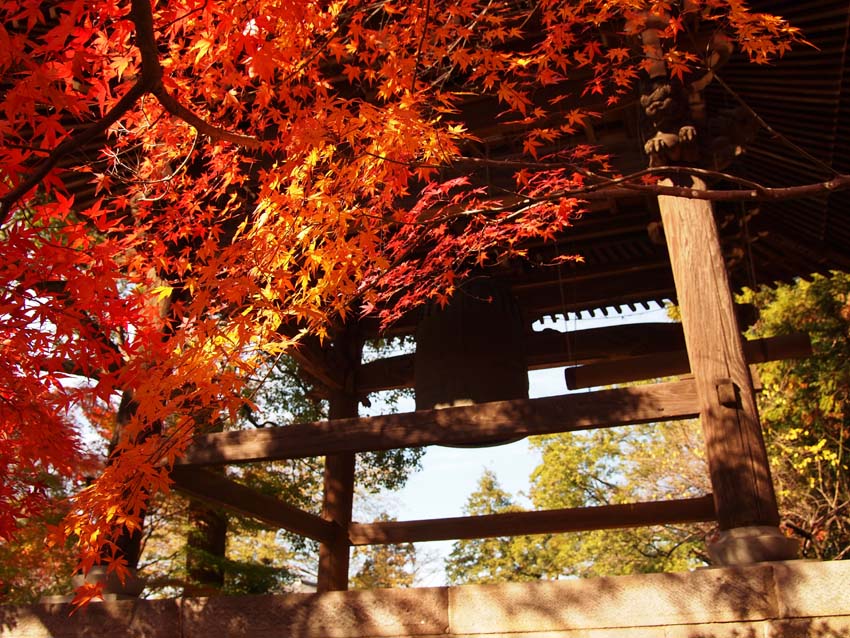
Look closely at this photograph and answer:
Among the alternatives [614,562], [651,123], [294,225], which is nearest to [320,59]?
[294,225]

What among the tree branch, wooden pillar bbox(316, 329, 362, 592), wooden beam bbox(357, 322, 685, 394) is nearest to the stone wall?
the tree branch

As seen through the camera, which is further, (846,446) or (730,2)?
(846,446)

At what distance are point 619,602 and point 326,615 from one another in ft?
4.98

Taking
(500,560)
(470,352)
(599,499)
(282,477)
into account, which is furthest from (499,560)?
(470,352)

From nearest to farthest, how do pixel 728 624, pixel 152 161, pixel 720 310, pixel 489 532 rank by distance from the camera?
1. pixel 728 624
2. pixel 720 310
3. pixel 152 161
4. pixel 489 532

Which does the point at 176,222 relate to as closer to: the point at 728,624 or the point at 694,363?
the point at 694,363

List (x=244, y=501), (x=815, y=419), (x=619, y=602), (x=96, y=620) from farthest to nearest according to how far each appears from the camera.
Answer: (x=815, y=419), (x=244, y=501), (x=96, y=620), (x=619, y=602)

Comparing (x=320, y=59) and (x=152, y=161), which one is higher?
(x=320, y=59)

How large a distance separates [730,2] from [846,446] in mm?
9538

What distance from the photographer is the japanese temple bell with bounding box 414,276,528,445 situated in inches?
245

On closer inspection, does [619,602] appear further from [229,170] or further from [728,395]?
[229,170]

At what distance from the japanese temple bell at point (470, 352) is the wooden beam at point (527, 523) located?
6.48 feet

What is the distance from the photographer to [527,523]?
775 cm

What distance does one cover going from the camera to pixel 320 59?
209 inches
